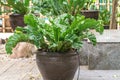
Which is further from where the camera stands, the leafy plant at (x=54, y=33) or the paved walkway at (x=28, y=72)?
the paved walkway at (x=28, y=72)

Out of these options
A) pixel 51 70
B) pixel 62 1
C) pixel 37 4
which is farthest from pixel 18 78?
pixel 37 4

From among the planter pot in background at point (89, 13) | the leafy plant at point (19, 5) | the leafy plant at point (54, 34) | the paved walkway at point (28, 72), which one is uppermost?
the leafy plant at point (19, 5)

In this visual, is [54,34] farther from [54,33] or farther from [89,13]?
[89,13]

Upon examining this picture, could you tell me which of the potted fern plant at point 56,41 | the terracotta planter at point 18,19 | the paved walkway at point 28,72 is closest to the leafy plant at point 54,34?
the potted fern plant at point 56,41

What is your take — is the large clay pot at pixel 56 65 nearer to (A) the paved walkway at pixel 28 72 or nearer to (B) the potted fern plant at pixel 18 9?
(A) the paved walkway at pixel 28 72

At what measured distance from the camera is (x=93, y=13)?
506cm

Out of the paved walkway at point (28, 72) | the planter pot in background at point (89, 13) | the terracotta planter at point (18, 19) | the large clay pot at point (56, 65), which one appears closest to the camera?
the large clay pot at point (56, 65)

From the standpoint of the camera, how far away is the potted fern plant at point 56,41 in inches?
108

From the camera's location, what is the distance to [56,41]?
281 cm

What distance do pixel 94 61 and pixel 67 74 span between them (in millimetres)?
617

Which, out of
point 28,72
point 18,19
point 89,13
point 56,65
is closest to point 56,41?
point 56,65

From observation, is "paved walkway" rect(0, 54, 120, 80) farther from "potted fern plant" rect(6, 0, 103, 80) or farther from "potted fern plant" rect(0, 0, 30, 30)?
"potted fern plant" rect(0, 0, 30, 30)

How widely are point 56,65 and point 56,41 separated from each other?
0.23 meters

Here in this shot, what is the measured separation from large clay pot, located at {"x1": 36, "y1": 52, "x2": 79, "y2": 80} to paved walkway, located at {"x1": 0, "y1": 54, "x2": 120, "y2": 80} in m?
0.29
